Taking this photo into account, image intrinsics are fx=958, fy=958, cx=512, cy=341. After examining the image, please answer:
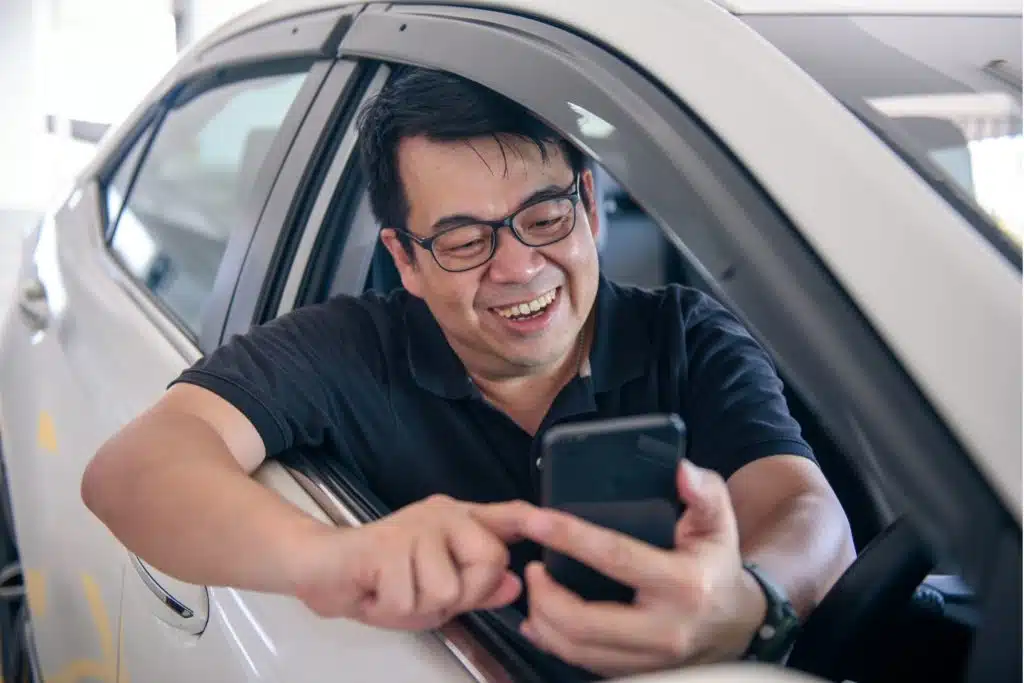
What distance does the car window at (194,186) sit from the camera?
64.2 inches

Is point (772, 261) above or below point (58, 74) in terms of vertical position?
below

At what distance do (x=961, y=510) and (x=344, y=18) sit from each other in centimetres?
107

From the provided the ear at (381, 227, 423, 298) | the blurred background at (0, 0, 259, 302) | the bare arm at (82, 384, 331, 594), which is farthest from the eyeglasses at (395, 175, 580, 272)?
the blurred background at (0, 0, 259, 302)

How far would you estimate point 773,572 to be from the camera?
909 mm

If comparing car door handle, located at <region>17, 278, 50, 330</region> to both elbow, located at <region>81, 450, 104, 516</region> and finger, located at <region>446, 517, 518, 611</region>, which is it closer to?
elbow, located at <region>81, 450, 104, 516</region>

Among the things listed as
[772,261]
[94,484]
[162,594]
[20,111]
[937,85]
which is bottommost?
[162,594]

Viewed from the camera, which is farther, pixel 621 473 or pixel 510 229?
pixel 510 229

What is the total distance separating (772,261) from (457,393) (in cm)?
68

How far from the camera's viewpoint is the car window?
5.35 ft

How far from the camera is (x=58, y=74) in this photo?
6.54 m

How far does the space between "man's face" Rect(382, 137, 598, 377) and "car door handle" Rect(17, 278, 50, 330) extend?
916mm

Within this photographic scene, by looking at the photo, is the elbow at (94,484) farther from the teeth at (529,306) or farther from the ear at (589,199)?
the ear at (589,199)

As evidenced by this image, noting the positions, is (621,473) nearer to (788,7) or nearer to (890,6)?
(788,7)

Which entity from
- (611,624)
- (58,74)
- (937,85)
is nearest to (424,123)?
(937,85)
